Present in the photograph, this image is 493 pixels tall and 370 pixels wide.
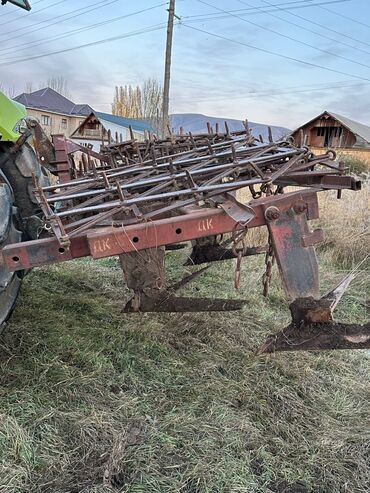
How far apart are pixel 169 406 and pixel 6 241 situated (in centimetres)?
118

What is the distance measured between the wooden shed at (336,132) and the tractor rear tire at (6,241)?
30.6 meters

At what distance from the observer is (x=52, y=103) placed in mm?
40000

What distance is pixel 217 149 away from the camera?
341 cm

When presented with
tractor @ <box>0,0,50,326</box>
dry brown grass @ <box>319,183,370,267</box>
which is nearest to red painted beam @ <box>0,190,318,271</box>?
tractor @ <box>0,0,50,326</box>

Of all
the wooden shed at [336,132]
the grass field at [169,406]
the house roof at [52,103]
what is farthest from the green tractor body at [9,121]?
the house roof at [52,103]

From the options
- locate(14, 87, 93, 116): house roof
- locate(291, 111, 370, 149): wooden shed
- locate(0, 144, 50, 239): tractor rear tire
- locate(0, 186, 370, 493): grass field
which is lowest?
locate(0, 186, 370, 493): grass field

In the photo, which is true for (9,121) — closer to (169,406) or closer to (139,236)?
(139,236)

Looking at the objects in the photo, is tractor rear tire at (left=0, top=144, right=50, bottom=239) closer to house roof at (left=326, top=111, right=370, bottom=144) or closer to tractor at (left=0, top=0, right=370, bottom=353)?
tractor at (left=0, top=0, right=370, bottom=353)

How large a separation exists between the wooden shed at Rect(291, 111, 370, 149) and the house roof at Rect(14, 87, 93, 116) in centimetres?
1731

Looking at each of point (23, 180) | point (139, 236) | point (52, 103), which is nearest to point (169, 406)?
point (139, 236)

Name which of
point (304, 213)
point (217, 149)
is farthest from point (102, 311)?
point (304, 213)

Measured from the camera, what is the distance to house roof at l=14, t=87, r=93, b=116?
124 feet

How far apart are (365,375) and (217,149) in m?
1.82

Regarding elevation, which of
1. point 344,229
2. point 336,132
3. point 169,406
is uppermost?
point 336,132
